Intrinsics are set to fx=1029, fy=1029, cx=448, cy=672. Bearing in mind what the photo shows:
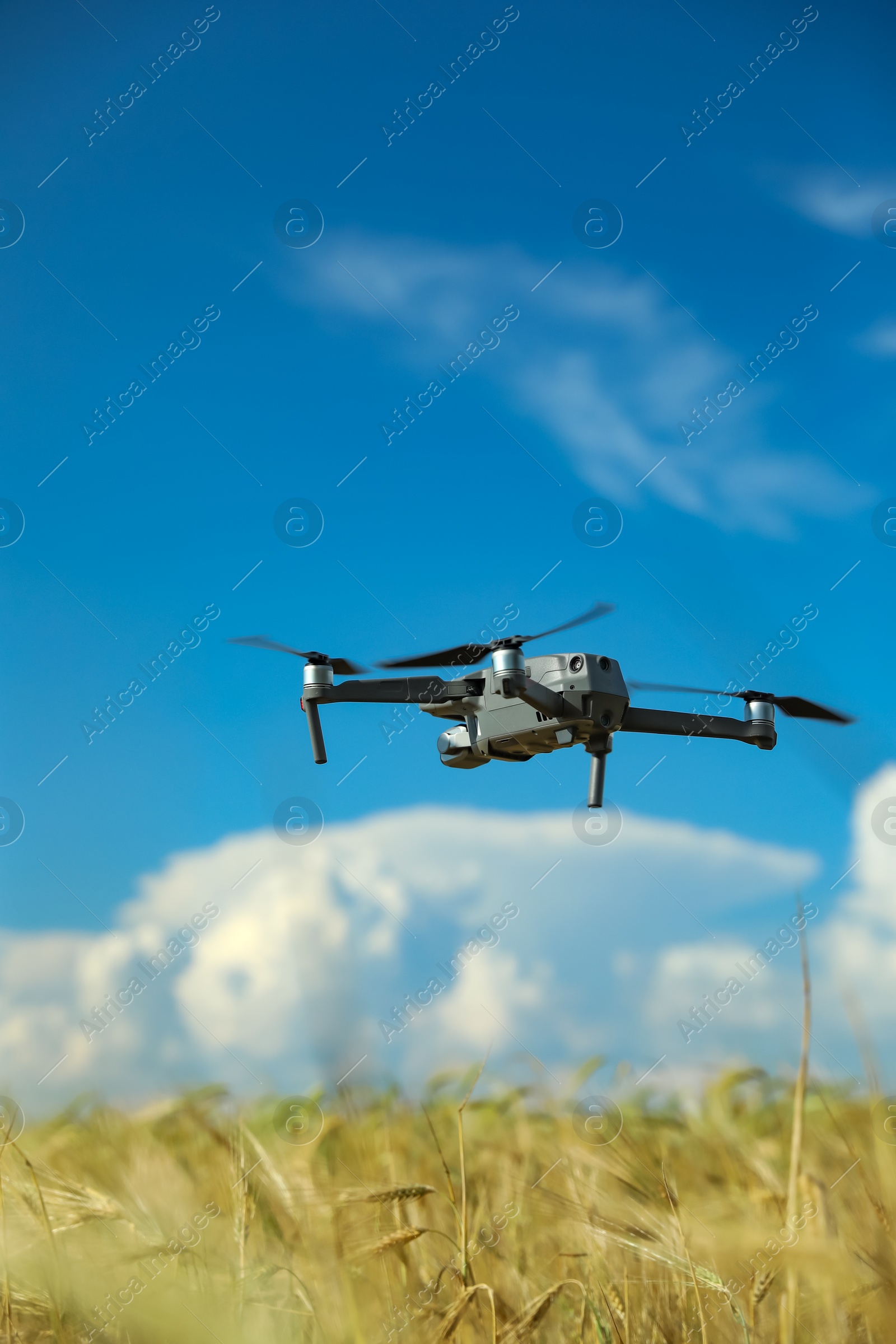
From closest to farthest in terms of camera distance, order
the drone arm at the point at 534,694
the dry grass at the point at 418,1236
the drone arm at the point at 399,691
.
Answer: the dry grass at the point at 418,1236
the drone arm at the point at 534,694
the drone arm at the point at 399,691

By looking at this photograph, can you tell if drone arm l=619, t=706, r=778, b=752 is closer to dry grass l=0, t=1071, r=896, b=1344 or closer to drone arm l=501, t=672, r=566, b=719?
drone arm l=501, t=672, r=566, b=719

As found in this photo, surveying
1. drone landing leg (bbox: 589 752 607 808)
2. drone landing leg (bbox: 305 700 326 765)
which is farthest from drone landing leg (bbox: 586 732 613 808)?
drone landing leg (bbox: 305 700 326 765)

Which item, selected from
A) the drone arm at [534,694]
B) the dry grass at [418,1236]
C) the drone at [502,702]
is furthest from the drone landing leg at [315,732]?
the dry grass at [418,1236]

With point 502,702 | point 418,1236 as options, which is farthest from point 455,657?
point 418,1236

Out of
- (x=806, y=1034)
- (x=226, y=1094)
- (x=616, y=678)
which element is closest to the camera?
(x=806, y=1034)

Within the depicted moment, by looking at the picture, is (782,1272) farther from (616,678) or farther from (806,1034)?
(616,678)

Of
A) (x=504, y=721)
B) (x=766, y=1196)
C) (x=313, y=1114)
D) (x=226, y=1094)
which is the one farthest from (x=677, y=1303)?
(x=504, y=721)

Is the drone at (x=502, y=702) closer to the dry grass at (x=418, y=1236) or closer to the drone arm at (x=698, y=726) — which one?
the drone arm at (x=698, y=726)
